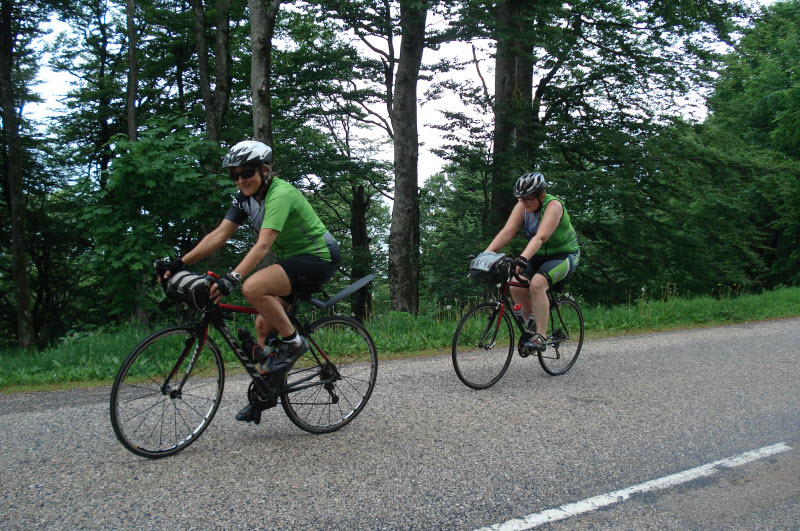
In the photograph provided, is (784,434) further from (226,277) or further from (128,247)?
(128,247)

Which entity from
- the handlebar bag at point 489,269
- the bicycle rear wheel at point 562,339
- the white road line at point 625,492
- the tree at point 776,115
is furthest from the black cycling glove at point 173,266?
the tree at point 776,115

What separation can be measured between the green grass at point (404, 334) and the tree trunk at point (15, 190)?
994 cm

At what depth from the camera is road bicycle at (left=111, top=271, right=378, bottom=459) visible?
3486mm

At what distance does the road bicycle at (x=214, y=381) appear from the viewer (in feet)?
11.4

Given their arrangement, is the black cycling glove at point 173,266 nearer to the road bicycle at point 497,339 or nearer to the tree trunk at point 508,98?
the road bicycle at point 497,339

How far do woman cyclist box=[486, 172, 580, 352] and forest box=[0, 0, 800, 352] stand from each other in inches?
200

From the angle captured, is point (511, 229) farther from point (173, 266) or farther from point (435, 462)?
point (173, 266)

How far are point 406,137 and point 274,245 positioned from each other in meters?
11.3

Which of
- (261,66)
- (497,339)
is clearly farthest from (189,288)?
(261,66)

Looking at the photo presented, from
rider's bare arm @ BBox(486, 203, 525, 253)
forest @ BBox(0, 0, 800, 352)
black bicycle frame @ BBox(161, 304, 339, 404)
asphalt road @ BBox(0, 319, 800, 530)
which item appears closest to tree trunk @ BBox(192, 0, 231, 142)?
forest @ BBox(0, 0, 800, 352)

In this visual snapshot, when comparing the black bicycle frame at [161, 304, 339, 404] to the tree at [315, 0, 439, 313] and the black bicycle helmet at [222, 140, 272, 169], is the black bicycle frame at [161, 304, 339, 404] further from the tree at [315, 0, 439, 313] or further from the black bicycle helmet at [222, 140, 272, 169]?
the tree at [315, 0, 439, 313]

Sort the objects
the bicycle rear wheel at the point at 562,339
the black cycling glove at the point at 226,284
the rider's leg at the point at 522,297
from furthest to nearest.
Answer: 1. the bicycle rear wheel at the point at 562,339
2. the rider's leg at the point at 522,297
3. the black cycling glove at the point at 226,284

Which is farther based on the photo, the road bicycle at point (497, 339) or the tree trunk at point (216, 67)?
the tree trunk at point (216, 67)

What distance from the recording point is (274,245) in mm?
3947
